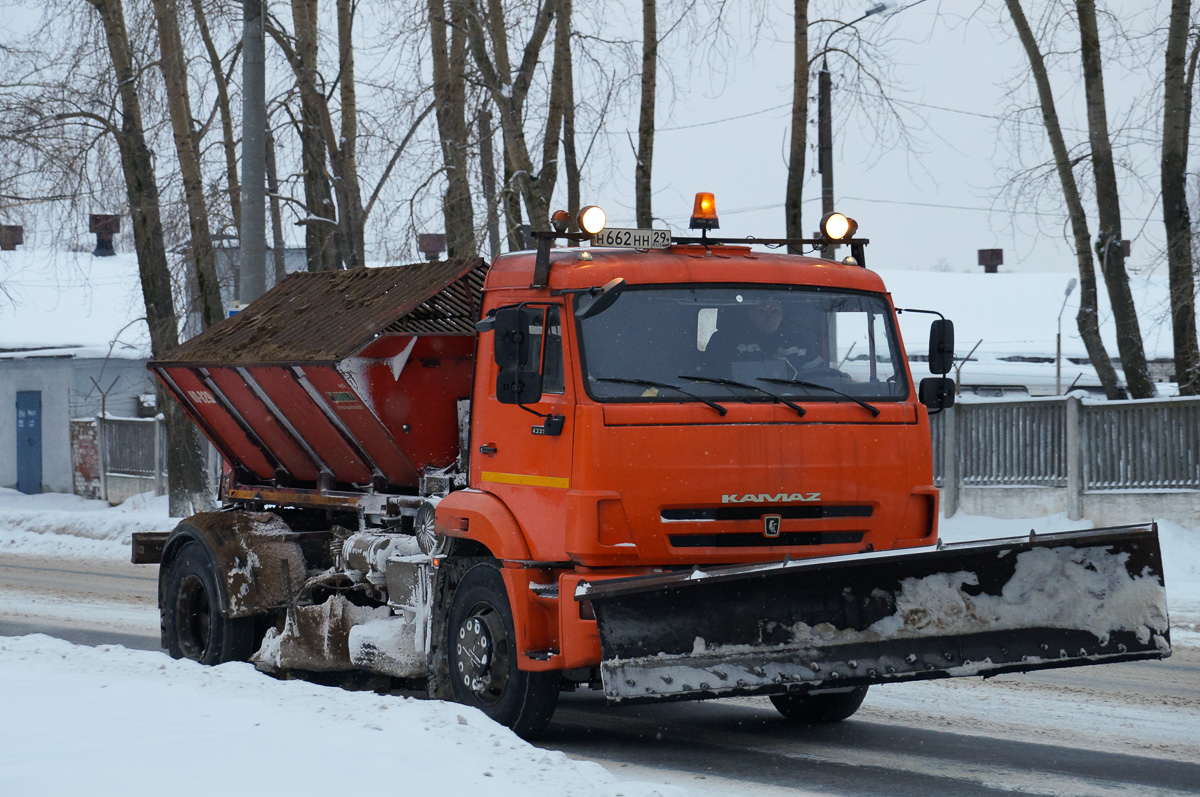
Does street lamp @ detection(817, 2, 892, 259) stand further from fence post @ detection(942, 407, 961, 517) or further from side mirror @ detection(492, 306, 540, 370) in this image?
side mirror @ detection(492, 306, 540, 370)

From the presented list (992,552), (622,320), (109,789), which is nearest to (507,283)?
(622,320)

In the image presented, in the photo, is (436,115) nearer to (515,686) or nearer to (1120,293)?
(1120,293)

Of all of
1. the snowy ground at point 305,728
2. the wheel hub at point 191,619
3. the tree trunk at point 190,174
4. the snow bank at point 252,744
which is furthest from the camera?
the tree trunk at point 190,174

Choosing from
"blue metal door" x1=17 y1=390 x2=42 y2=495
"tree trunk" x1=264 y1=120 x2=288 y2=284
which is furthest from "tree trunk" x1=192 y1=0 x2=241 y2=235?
"blue metal door" x1=17 y1=390 x2=42 y2=495

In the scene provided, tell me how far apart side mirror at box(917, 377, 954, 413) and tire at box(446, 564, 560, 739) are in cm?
268

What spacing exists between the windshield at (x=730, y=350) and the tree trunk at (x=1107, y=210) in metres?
11.7

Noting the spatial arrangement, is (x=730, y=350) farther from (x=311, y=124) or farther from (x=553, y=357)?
Result: (x=311, y=124)

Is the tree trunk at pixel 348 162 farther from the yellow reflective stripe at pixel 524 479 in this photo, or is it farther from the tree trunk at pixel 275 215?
the yellow reflective stripe at pixel 524 479

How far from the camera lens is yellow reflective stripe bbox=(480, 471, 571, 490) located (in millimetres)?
7242

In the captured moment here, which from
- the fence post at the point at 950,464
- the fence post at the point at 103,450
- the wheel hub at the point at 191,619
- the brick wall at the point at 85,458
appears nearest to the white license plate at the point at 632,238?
the wheel hub at the point at 191,619

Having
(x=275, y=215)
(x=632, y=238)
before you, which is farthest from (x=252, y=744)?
(x=275, y=215)

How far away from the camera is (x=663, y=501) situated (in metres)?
7.09

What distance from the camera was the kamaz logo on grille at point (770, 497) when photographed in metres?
7.18

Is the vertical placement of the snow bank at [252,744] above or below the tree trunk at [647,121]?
below
